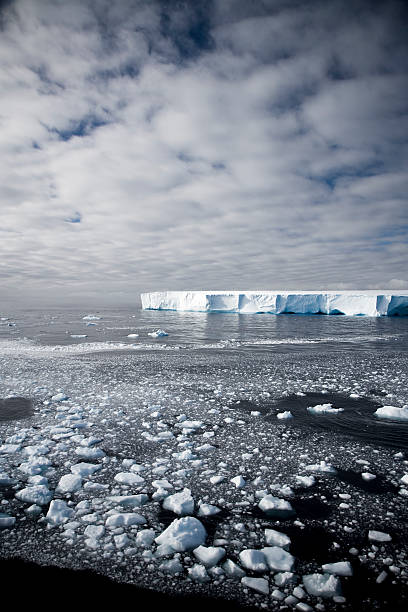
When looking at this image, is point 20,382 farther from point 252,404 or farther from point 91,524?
point 91,524

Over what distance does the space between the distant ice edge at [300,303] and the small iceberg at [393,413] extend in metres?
30.8

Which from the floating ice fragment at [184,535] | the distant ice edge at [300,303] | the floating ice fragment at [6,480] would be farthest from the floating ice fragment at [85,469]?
the distant ice edge at [300,303]

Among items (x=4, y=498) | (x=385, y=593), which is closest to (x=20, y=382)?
(x=4, y=498)

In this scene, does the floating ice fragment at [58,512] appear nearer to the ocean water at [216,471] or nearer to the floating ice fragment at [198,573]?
the ocean water at [216,471]

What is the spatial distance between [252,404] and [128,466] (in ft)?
8.73

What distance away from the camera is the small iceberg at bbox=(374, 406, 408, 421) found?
477cm

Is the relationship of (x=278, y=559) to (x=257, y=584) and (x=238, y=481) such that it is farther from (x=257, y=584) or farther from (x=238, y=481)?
(x=238, y=481)

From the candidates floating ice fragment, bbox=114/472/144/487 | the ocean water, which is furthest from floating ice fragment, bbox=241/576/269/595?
floating ice fragment, bbox=114/472/144/487

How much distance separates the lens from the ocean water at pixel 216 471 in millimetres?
2014

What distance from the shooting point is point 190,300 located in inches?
1652

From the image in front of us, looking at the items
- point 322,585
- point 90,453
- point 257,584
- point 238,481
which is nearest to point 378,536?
point 322,585

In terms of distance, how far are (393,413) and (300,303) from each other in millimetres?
32610

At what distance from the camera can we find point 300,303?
119ft

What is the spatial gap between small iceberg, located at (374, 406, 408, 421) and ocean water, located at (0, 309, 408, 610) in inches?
7.1
